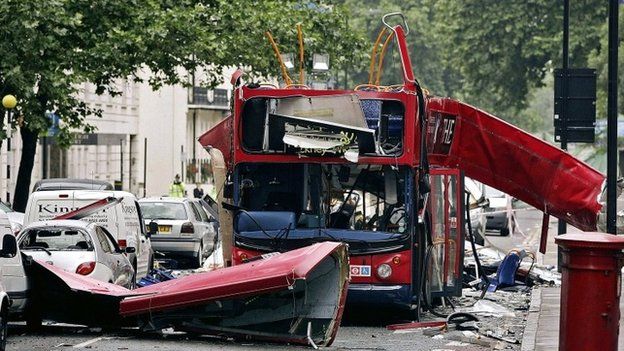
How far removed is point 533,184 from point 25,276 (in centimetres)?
796

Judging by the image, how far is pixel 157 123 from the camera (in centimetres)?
6794

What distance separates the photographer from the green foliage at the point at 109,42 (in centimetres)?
3172

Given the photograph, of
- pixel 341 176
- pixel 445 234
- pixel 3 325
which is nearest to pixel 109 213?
pixel 445 234

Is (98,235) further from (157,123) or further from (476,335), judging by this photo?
(157,123)

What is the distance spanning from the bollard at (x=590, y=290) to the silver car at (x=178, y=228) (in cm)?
1882

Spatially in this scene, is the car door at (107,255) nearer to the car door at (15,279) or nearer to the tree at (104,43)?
the car door at (15,279)

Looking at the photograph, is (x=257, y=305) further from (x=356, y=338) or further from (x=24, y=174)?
(x=24, y=174)

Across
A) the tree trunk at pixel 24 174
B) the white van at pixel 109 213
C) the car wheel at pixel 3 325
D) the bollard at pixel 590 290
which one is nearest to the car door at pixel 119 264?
the white van at pixel 109 213

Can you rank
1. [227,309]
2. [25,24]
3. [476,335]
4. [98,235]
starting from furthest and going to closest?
1. [25,24]
2. [98,235]
3. [476,335]
4. [227,309]

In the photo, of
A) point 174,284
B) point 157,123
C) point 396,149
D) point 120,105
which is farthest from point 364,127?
point 157,123

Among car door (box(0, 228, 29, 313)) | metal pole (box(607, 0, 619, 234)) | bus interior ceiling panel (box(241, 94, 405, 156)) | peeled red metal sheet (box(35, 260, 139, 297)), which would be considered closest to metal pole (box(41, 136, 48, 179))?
metal pole (box(607, 0, 619, 234))

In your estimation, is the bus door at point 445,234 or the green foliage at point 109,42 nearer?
the bus door at point 445,234

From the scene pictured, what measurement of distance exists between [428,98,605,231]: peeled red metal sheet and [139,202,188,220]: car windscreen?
10.8 m

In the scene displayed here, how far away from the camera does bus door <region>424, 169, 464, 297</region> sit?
2045 centimetres
